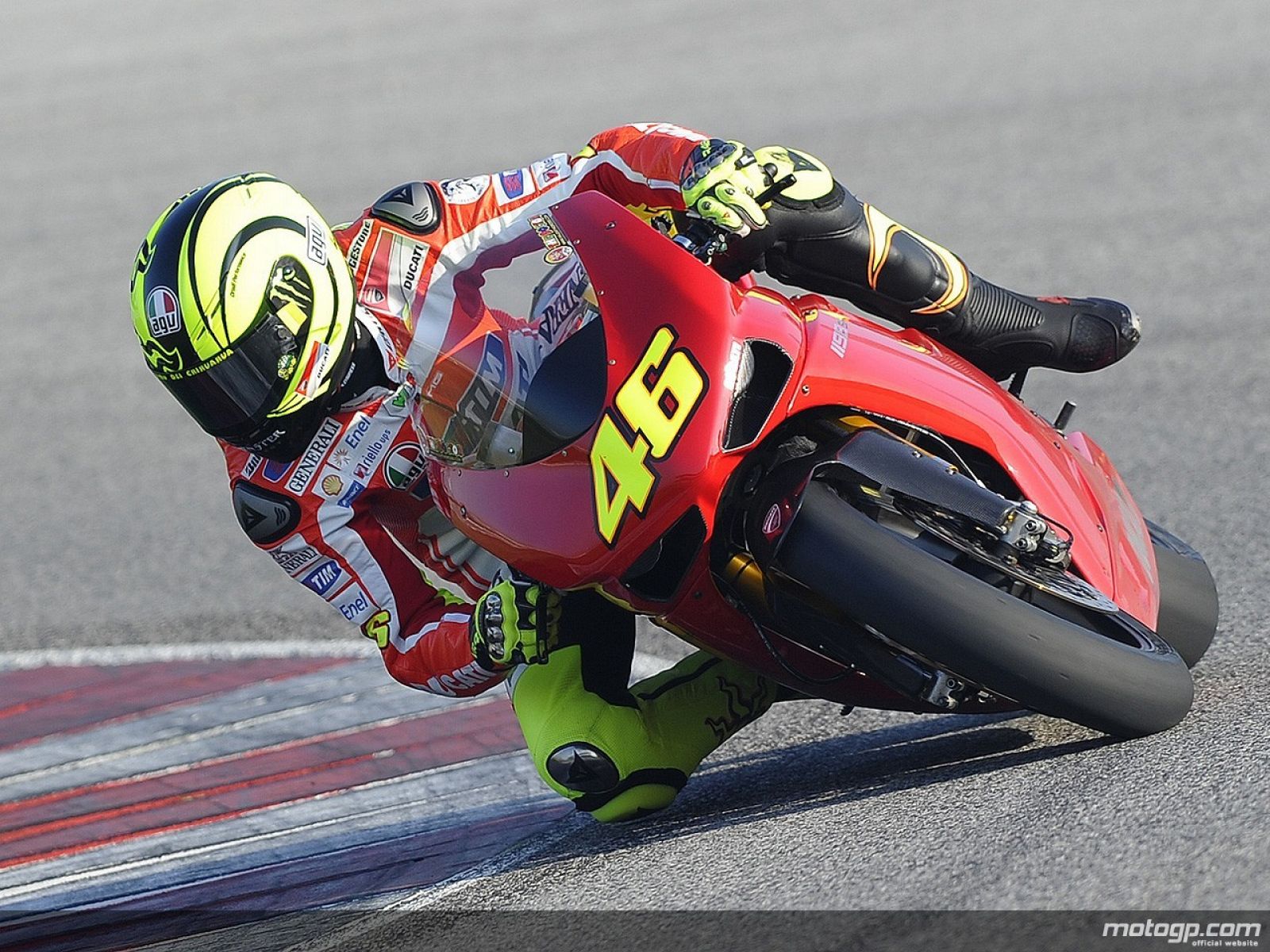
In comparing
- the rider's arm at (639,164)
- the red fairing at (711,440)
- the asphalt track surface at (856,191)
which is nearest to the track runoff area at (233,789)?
the asphalt track surface at (856,191)

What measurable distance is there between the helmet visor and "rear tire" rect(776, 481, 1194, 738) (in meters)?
1.53

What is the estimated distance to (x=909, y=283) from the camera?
4.10 m

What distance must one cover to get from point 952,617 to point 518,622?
103 centimetres

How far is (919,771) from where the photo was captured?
3.77m

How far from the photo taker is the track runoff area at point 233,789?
13.6ft

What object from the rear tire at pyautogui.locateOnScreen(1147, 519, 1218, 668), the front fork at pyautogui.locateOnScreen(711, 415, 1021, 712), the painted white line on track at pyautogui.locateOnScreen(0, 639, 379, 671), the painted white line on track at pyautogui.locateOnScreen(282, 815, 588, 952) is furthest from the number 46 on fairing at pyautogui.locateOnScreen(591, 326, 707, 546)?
the painted white line on track at pyautogui.locateOnScreen(0, 639, 379, 671)

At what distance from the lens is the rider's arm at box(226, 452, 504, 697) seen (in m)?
4.27

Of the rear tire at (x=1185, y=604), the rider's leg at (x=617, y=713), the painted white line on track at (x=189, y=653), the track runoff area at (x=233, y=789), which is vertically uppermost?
the rear tire at (x=1185, y=604)

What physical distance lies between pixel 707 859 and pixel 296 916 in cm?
105

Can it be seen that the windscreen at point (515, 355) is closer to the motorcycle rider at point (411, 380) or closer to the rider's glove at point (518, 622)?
the motorcycle rider at point (411, 380)

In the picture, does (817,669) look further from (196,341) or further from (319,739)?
(319,739)

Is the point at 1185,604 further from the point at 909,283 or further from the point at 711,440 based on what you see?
the point at 711,440

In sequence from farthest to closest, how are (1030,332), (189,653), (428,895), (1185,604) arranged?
(189,653) < (1030,332) < (1185,604) < (428,895)

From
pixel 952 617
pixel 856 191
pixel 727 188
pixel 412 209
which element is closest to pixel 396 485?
pixel 412 209
